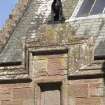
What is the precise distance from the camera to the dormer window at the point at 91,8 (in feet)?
109

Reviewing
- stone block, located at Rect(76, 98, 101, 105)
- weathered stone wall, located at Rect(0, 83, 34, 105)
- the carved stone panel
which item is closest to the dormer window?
the carved stone panel

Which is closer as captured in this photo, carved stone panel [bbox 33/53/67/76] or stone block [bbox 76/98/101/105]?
stone block [bbox 76/98/101/105]

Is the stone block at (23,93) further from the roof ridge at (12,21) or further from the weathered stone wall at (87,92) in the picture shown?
the roof ridge at (12,21)

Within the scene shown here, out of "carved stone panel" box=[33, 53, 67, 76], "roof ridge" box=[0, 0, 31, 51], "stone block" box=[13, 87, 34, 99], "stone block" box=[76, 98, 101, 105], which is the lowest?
"stone block" box=[76, 98, 101, 105]

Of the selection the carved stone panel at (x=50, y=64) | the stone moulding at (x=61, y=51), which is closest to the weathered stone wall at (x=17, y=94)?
the stone moulding at (x=61, y=51)

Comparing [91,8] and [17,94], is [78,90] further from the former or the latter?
[91,8]

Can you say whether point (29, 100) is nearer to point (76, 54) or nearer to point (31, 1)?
point (76, 54)

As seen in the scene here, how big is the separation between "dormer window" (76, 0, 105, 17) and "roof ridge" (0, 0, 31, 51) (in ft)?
9.75

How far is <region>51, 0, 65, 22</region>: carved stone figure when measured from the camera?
32.9 metres

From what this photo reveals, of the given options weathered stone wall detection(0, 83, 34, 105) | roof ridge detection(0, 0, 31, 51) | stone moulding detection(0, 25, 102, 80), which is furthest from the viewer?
roof ridge detection(0, 0, 31, 51)

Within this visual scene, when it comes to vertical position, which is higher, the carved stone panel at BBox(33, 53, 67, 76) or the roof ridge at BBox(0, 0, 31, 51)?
the roof ridge at BBox(0, 0, 31, 51)

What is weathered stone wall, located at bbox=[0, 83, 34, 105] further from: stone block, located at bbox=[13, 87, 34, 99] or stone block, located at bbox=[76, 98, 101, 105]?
stone block, located at bbox=[76, 98, 101, 105]

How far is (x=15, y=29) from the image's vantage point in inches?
1345

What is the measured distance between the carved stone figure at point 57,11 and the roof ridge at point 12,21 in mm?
2213
